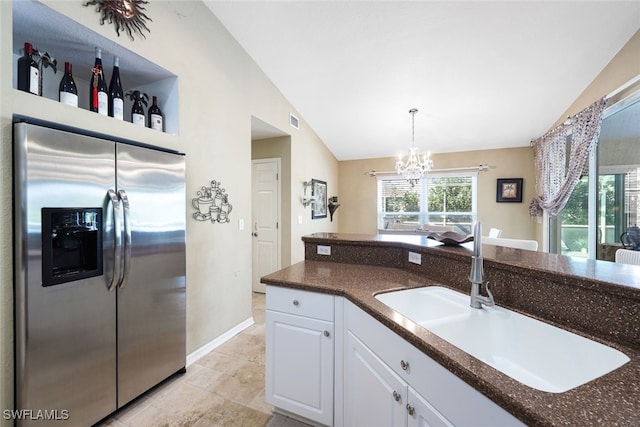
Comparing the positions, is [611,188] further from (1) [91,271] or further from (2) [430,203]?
(1) [91,271]

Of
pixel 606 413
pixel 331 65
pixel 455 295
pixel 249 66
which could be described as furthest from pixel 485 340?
pixel 249 66

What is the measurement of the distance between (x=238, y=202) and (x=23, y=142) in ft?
5.63

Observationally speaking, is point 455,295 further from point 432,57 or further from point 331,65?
point 331,65

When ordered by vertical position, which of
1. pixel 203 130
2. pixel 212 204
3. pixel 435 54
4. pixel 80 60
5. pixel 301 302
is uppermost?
pixel 435 54

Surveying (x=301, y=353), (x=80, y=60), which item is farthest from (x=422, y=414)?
(x=80, y=60)

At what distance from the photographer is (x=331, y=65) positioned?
3.12 metres

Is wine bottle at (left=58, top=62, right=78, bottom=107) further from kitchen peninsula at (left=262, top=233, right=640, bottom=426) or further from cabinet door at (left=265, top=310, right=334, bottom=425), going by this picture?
cabinet door at (left=265, top=310, right=334, bottom=425)

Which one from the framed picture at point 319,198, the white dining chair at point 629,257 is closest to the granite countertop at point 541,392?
the white dining chair at point 629,257

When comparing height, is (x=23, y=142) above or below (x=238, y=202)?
above

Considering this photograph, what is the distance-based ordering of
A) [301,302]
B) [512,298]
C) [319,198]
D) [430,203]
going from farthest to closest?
[430,203], [319,198], [301,302], [512,298]

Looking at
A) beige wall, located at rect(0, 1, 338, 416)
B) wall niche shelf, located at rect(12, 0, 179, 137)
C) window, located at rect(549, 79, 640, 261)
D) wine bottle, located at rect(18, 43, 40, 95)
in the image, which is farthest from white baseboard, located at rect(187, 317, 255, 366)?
window, located at rect(549, 79, 640, 261)

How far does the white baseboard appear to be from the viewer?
231 cm

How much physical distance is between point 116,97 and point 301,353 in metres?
2.10

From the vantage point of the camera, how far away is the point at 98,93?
1.79 metres
